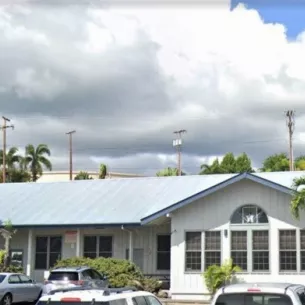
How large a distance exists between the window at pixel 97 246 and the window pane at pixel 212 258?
567cm

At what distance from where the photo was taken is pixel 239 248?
25734 millimetres

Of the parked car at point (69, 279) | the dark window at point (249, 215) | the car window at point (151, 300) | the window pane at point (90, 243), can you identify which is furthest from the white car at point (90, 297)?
the window pane at point (90, 243)

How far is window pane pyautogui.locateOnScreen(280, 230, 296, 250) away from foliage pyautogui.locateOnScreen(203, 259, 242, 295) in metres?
1.99

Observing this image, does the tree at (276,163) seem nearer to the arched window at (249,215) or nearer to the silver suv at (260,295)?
the arched window at (249,215)

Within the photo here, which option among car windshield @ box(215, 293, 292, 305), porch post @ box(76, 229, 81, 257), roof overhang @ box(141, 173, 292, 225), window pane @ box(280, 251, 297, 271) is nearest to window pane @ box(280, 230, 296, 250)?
window pane @ box(280, 251, 297, 271)

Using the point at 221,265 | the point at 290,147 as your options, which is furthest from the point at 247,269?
the point at 290,147

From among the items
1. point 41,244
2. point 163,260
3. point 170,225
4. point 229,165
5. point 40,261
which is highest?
point 229,165

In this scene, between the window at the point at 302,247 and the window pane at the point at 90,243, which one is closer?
the window at the point at 302,247

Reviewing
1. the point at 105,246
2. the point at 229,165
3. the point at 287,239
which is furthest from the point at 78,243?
the point at 229,165

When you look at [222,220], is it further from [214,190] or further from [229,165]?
[229,165]

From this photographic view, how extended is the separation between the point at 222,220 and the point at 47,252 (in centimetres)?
950

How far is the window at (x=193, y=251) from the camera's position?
85.9 feet

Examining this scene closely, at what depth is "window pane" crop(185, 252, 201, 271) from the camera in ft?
85.8

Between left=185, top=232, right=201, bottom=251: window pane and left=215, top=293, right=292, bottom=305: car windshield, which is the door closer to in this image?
left=185, top=232, right=201, bottom=251: window pane
